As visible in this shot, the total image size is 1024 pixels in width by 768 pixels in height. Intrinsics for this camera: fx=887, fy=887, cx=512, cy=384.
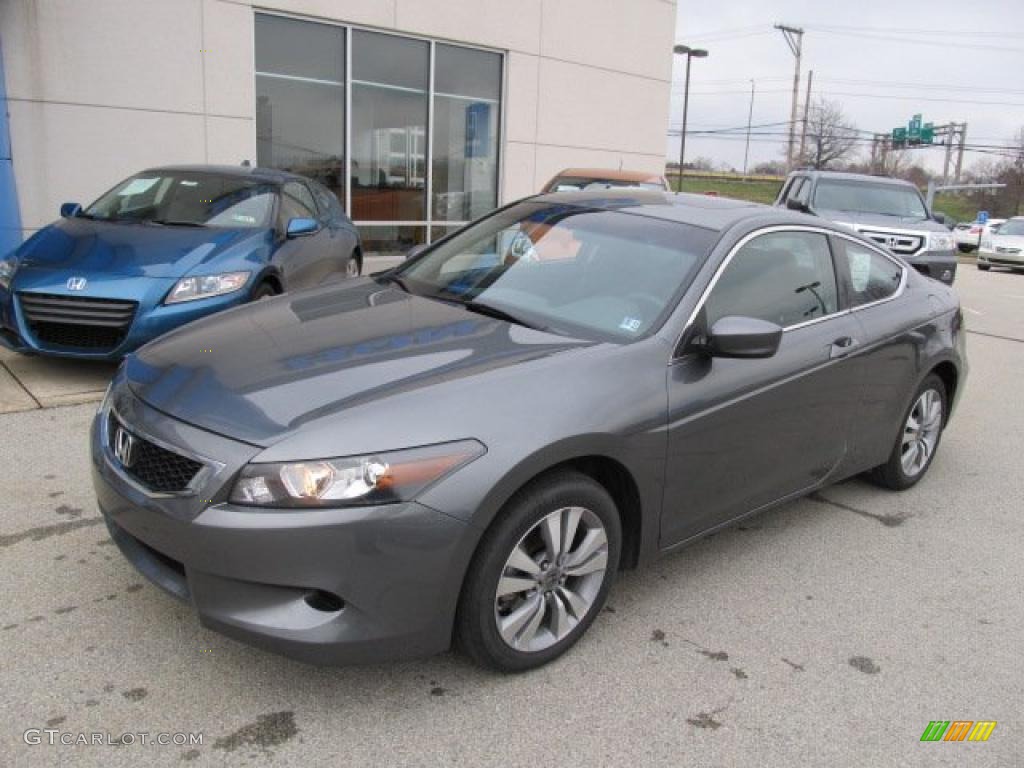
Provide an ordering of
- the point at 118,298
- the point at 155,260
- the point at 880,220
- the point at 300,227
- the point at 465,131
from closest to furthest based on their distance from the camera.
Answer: the point at 118,298 → the point at 155,260 → the point at 300,227 → the point at 880,220 → the point at 465,131

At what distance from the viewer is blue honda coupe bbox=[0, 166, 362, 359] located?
575 centimetres

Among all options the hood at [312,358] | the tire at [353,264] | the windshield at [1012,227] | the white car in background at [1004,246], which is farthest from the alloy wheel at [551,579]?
the windshield at [1012,227]

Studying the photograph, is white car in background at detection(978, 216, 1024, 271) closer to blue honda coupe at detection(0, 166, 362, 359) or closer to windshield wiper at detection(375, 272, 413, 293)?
blue honda coupe at detection(0, 166, 362, 359)

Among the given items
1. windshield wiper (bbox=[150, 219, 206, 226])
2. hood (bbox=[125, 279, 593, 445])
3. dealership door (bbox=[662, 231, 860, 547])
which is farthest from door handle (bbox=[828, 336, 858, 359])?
windshield wiper (bbox=[150, 219, 206, 226])

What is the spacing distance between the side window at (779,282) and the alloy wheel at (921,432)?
3.47 ft

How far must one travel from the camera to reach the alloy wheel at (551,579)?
2.81m

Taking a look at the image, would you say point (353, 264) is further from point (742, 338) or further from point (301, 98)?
point (742, 338)

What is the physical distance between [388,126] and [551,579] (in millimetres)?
11066

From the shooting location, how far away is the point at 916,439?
4887 mm

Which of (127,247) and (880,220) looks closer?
(127,247)

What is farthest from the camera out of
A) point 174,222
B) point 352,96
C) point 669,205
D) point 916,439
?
point 352,96

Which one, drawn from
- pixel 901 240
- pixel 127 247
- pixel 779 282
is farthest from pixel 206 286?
pixel 901 240

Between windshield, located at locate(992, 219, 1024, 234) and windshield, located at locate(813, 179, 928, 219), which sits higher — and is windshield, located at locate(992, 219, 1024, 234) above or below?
below

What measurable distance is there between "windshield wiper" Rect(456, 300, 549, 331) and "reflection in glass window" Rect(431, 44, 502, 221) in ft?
34.0
